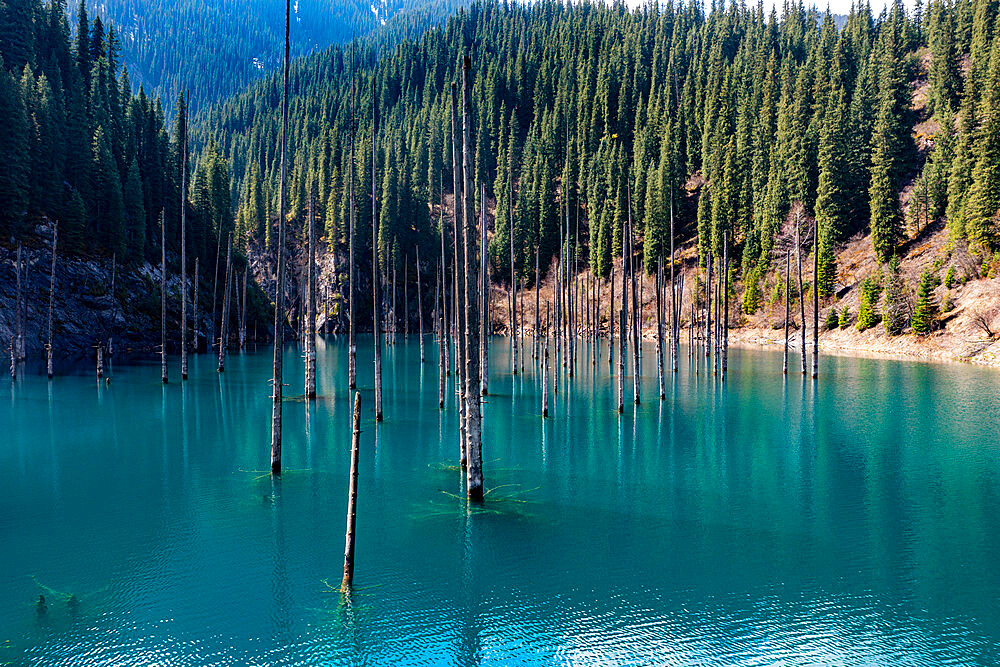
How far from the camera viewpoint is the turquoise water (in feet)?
36.0

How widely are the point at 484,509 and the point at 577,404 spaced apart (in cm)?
2003

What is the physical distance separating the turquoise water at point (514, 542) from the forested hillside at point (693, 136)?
56.5ft

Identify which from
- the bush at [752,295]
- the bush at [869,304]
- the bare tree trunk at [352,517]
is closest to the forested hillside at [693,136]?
the bush at [752,295]

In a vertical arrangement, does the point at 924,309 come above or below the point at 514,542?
above

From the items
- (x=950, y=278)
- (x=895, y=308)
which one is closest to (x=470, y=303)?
(x=895, y=308)

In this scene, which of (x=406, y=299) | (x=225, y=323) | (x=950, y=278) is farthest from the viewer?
(x=406, y=299)

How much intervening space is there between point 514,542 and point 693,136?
4381 inches

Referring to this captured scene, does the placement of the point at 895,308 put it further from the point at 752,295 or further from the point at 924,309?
the point at 752,295

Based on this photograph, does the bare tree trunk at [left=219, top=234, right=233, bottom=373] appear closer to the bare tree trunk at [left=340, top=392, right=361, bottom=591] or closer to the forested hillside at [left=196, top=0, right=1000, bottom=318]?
the forested hillside at [left=196, top=0, right=1000, bottom=318]

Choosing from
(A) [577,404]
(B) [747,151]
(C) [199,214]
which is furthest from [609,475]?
(B) [747,151]

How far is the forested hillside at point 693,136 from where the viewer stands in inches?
2938

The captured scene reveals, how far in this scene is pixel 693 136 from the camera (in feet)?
375

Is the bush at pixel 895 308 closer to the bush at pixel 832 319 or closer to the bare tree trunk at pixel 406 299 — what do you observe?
the bush at pixel 832 319

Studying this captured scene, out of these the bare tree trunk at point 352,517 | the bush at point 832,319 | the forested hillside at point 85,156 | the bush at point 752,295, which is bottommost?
the bare tree trunk at point 352,517
